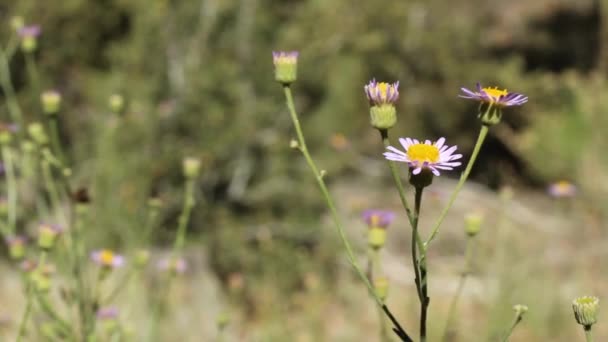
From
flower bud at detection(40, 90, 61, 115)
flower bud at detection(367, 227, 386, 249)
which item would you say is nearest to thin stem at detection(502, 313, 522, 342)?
flower bud at detection(367, 227, 386, 249)

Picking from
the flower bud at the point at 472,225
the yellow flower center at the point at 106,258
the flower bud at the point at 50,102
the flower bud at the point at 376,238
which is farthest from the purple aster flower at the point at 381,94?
the yellow flower center at the point at 106,258

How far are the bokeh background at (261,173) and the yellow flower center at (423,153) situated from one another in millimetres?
3006

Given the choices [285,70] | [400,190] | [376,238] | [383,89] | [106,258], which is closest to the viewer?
[400,190]

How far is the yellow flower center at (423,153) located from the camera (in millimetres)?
1076

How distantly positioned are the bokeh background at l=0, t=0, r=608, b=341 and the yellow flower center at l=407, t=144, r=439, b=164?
3.01 m

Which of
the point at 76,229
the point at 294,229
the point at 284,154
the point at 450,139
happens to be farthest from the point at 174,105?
the point at 76,229

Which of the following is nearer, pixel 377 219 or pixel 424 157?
pixel 424 157

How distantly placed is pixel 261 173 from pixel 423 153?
436 cm

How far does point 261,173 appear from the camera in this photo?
5.43 m

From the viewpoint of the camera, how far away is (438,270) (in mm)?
5117

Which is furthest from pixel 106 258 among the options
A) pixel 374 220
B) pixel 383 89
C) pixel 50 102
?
pixel 383 89

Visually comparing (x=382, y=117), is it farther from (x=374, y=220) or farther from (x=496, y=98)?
(x=374, y=220)

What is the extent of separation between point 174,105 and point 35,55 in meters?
0.93

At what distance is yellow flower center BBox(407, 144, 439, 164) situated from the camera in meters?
1.08
